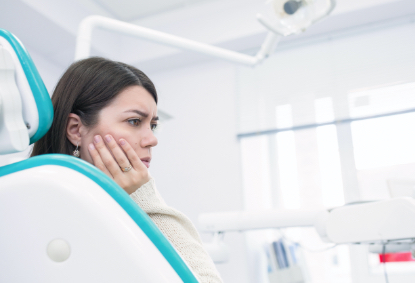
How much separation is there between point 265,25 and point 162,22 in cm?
211

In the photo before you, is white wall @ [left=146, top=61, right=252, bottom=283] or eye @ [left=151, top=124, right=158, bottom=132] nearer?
eye @ [left=151, top=124, right=158, bottom=132]

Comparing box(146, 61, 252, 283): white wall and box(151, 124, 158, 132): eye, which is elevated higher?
box(146, 61, 252, 283): white wall

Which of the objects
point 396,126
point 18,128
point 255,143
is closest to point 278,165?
point 255,143

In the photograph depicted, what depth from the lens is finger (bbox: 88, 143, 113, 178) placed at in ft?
2.69

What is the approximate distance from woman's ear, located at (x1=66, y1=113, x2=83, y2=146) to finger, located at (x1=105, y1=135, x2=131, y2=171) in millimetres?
110

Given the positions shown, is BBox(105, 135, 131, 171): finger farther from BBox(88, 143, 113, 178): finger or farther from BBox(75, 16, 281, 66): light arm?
BBox(75, 16, 281, 66): light arm

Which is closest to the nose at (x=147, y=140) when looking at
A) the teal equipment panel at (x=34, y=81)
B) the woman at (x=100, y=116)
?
the woman at (x=100, y=116)

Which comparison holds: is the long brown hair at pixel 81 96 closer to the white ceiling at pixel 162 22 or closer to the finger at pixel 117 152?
the finger at pixel 117 152

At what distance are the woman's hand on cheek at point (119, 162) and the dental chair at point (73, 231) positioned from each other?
1.21 feet

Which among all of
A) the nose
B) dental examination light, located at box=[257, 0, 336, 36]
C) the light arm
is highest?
the light arm

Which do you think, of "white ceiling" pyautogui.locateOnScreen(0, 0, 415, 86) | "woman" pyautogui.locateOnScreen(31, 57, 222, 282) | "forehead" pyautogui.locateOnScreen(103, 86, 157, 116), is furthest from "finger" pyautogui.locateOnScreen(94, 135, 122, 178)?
"white ceiling" pyautogui.locateOnScreen(0, 0, 415, 86)

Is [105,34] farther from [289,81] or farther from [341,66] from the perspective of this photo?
[341,66]

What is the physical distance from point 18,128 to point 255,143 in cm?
266

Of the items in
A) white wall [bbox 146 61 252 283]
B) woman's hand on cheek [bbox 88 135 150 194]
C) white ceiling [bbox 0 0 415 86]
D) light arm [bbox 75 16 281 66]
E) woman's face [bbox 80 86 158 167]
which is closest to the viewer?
woman's hand on cheek [bbox 88 135 150 194]
